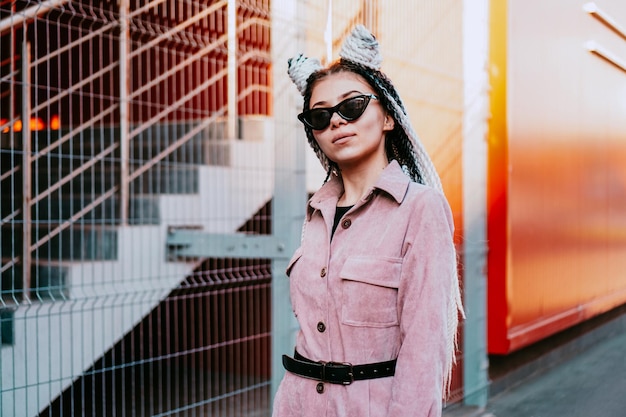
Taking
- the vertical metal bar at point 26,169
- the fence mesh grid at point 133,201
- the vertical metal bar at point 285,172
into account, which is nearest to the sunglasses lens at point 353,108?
the fence mesh grid at point 133,201

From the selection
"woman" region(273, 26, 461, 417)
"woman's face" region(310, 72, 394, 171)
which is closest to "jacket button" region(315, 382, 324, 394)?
"woman" region(273, 26, 461, 417)

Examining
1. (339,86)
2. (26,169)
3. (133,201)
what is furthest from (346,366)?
(133,201)

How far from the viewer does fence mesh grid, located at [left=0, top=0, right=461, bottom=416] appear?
4.24m

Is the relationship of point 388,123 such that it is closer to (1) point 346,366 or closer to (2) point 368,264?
(2) point 368,264

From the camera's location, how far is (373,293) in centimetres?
198

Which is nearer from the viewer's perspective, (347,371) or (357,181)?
(347,371)

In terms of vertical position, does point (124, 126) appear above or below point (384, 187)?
above

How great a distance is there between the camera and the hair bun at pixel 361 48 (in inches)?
83.7

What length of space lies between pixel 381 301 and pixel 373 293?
0.03 m

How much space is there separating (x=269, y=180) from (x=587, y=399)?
314 cm

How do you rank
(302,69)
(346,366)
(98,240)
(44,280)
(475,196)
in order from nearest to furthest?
(346,366), (302,69), (44,280), (98,240), (475,196)

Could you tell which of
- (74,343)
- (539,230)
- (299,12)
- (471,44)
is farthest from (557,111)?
(74,343)

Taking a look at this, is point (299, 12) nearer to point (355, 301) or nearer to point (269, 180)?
point (269, 180)

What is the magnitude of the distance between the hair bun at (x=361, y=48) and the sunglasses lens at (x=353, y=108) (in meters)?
0.11
